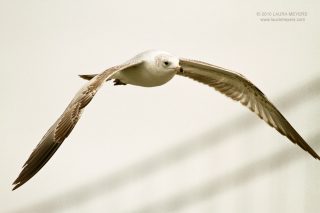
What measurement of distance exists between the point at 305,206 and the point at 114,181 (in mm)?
913

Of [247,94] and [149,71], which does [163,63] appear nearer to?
[149,71]

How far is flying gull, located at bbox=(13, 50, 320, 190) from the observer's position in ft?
4.99

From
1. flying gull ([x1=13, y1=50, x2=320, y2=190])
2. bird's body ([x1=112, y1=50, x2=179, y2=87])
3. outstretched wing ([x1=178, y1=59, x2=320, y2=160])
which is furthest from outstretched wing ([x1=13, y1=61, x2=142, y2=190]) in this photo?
outstretched wing ([x1=178, y1=59, x2=320, y2=160])

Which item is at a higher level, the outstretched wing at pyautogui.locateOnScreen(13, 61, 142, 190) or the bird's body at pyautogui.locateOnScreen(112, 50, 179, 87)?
the bird's body at pyautogui.locateOnScreen(112, 50, 179, 87)

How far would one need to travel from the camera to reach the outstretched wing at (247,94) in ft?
7.14

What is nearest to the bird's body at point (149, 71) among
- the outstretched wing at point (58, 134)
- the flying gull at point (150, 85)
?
the flying gull at point (150, 85)

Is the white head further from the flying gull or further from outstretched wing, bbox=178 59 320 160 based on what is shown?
outstretched wing, bbox=178 59 320 160

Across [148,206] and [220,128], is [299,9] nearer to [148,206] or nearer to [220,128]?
[220,128]

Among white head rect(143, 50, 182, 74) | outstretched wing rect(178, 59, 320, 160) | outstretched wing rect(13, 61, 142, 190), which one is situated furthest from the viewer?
outstretched wing rect(178, 59, 320, 160)

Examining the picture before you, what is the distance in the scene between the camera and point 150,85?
1.81m

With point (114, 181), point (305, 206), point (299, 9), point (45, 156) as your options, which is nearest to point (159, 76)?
point (45, 156)

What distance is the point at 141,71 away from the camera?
5.92ft

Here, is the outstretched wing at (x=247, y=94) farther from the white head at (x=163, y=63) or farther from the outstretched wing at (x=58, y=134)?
the outstretched wing at (x=58, y=134)

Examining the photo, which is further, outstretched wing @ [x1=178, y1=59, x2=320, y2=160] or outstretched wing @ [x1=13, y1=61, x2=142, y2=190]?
outstretched wing @ [x1=178, y1=59, x2=320, y2=160]
